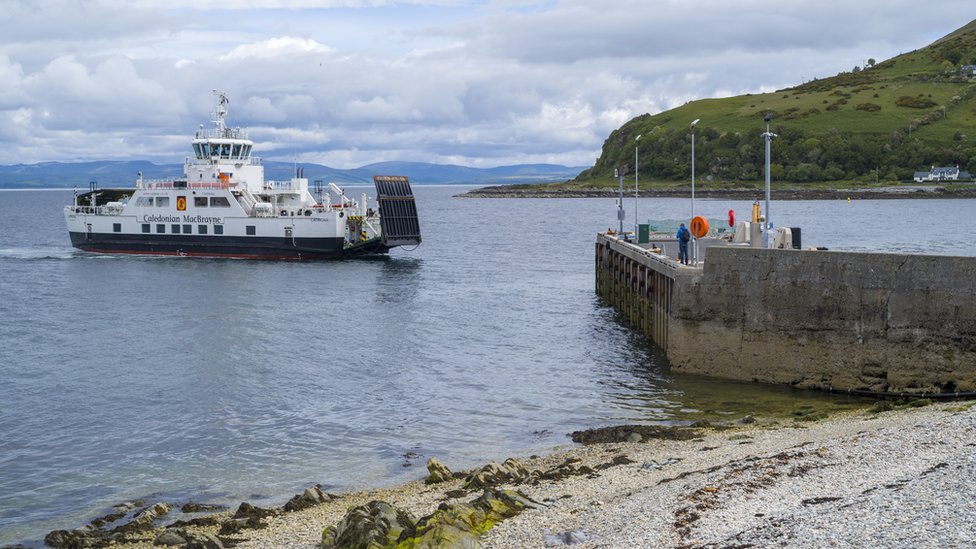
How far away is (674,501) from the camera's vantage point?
12867 mm

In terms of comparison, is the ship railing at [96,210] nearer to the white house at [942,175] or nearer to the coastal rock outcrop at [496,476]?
the coastal rock outcrop at [496,476]

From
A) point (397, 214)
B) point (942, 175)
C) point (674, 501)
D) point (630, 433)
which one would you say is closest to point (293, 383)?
point (630, 433)

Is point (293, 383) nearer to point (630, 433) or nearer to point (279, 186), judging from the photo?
point (630, 433)

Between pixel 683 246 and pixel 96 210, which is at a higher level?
pixel 96 210

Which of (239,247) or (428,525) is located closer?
(428,525)

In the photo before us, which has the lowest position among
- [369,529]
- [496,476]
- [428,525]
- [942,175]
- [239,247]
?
[496,476]

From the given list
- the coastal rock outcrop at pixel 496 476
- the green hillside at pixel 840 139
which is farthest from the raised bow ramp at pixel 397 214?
the green hillside at pixel 840 139

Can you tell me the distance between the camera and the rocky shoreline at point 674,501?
10.9 m

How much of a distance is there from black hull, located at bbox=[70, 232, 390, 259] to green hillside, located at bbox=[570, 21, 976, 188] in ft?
344

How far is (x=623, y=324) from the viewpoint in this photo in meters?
35.2

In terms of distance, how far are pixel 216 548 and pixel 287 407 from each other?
1079cm

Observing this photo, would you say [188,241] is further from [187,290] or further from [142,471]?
[142,471]

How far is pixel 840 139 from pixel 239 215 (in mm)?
135621

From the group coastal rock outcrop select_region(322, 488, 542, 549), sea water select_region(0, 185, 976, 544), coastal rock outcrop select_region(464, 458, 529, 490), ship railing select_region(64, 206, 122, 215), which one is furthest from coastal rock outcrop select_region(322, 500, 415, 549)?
ship railing select_region(64, 206, 122, 215)
